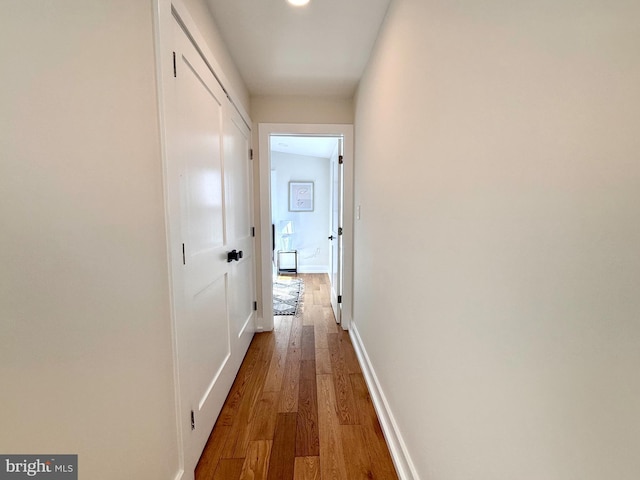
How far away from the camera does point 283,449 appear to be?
1304mm

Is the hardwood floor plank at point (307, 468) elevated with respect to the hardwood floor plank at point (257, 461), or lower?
elevated

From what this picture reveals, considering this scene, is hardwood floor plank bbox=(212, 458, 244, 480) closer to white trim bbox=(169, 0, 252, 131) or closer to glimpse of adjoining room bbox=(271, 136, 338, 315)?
white trim bbox=(169, 0, 252, 131)

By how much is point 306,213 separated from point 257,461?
4373mm

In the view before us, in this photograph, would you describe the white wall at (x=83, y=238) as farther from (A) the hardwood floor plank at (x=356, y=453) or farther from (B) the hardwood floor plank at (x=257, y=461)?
(A) the hardwood floor plank at (x=356, y=453)

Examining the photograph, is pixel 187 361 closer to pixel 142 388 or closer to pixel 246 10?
pixel 142 388

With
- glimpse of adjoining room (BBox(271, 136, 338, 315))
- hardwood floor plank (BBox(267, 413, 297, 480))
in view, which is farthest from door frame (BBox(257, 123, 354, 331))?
glimpse of adjoining room (BBox(271, 136, 338, 315))

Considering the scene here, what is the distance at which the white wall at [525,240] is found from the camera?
1.19 ft

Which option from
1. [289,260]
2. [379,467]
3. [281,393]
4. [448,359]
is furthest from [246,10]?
[289,260]

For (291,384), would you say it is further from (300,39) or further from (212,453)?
(300,39)

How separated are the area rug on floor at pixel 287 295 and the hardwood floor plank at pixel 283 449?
1668 mm

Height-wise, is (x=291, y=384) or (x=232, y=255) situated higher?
(x=232, y=255)

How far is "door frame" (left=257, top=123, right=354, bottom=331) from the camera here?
2.45 meters

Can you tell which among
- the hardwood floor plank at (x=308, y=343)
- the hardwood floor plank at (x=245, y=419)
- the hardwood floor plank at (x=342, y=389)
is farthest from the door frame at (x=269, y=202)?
the hardwood floor plank at (x=245, y=419)

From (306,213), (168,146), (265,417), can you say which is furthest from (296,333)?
(306,213)
